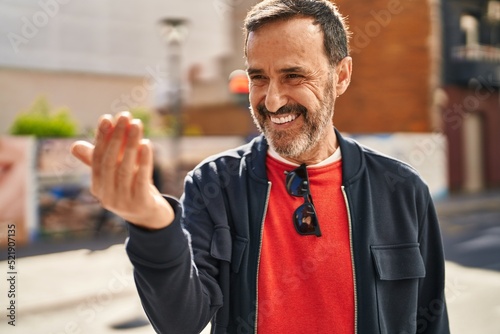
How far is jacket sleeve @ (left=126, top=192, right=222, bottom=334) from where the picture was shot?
3.66 ft

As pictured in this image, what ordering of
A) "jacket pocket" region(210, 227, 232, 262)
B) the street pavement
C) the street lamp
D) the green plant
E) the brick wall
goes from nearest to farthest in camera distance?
1. "jacket pocket" region(210, 227, 232, 262)
2. the street pavement
3. the street lamp
4. the green plant
5. the brick wall

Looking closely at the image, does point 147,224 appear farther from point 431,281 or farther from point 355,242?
point 431,281

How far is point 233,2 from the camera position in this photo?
1028 inches

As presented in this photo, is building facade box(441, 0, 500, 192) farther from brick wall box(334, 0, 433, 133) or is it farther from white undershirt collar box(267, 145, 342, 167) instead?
white undershirt collar box(267, 145, 342, 167)

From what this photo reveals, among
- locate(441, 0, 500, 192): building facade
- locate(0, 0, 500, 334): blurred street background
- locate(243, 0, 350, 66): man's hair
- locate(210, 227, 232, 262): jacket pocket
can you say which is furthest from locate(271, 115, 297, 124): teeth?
locate(441, 0, 500, 192): building facade

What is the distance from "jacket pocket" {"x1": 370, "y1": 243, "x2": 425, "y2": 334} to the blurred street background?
4.10 m

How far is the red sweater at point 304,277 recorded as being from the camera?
1.49 meters

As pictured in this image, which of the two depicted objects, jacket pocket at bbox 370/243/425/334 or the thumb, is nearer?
the thumb

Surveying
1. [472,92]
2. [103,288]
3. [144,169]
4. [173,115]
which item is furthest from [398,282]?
[472,92]

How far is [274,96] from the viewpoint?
59.5 inches

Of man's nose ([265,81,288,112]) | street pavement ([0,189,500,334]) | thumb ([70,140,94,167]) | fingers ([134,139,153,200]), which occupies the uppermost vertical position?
man's nose ([265,81,288,112])

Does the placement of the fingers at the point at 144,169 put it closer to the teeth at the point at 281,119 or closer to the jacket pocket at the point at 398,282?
the teeth at the point at 281,119

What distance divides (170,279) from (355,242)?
0.62m

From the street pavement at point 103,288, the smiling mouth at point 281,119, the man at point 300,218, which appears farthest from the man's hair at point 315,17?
the street pavement at point 103,288
